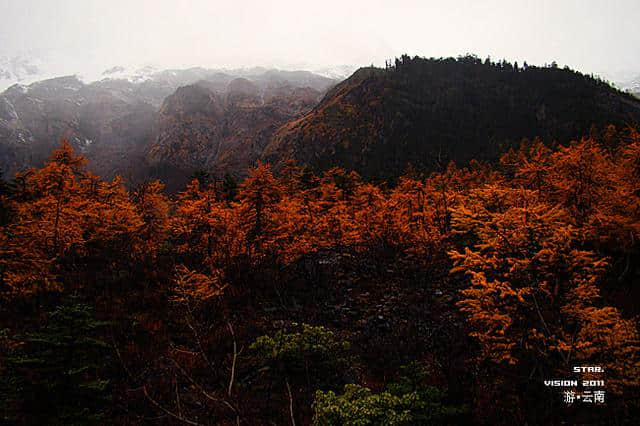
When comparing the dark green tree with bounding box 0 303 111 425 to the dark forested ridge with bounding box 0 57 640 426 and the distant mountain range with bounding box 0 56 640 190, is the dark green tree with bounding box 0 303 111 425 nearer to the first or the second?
the dark forested ridge with bounding box 0 57 640 426

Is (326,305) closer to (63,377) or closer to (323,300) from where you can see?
(323,300)

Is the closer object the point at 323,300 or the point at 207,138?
the point at 323,300

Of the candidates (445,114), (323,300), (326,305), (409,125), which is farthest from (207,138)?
(326,305)

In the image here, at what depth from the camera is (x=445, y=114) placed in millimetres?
110062

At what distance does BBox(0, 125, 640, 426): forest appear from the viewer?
24.0 feet

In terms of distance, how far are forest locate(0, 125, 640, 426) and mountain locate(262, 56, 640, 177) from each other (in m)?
66.5

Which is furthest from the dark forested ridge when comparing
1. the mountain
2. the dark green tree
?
the mountain

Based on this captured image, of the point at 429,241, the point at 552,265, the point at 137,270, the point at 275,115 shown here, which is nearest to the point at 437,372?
the point at 552,265

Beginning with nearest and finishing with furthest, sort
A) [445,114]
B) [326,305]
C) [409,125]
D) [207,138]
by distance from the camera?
[326,305], [445,114], [409,125], [207,138]

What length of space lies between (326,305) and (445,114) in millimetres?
106542

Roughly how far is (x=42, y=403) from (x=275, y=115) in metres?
190

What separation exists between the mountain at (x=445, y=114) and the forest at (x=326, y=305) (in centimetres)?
6648

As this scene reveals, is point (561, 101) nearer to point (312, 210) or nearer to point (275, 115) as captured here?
point (312, 210)

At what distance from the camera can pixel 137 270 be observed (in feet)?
67.7
